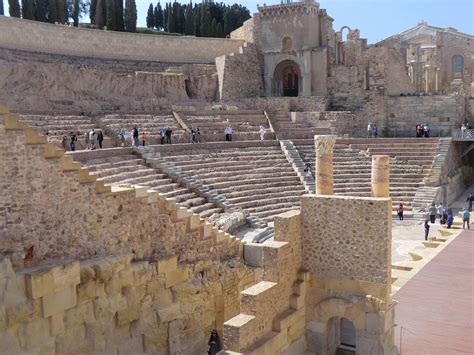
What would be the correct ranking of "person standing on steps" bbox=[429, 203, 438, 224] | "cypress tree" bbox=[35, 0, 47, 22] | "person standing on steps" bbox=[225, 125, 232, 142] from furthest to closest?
1. "cypress tree" bbox=[35, 0, 47, 22]
2. "person standing on steps" bbox=[225, 125, 232, 142]
3. "person standing on steps" bbox=[429, 203, 438, 224]

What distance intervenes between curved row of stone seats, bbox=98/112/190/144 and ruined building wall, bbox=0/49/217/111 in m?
1.63

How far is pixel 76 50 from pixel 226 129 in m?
10.7

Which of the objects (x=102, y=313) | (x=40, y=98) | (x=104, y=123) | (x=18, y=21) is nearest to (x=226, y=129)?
(x=104, y=123)

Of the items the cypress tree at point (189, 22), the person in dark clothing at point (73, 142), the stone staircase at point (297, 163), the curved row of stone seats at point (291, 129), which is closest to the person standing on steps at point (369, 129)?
the curved row of stone seats at point (291, 129)

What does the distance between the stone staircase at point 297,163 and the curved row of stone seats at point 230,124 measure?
160 centimetres

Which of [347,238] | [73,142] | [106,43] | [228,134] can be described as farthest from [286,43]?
[347,238]

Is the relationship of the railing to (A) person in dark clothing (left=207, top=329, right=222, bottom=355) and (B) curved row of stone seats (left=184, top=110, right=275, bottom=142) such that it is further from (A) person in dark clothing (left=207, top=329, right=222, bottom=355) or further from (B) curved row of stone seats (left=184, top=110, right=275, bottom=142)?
(A) person in dark clothing (left=207, top=329, right=222, bottom=355)

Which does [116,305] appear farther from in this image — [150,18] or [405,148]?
[150,18]

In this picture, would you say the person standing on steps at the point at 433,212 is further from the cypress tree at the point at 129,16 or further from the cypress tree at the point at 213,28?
the cypress tree at the point at 213,28

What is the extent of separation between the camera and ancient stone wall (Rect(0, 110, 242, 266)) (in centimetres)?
802

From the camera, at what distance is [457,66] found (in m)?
38.7

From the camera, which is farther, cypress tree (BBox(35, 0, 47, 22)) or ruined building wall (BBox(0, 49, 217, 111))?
cypress tree (BBox(35, 0, 47, 22))

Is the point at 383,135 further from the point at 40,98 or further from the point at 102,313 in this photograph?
the point at 102,313

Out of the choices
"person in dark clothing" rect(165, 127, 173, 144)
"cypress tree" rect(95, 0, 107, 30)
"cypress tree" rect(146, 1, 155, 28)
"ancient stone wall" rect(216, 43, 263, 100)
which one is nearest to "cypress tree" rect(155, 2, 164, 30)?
"cypress tree" rect(146, 1, 155, 28)
